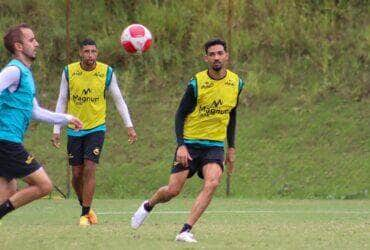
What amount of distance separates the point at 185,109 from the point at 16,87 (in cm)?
187

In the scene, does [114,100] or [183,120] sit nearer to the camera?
[183,120]

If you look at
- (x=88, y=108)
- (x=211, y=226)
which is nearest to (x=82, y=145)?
(x=88, y=108)

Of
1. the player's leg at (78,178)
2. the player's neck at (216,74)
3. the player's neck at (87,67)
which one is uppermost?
the player's neck at (216,74)

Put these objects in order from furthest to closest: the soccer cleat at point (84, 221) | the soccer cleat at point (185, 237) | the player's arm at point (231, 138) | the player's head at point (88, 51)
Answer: the player's head at point (88, 51) → the soccer cleat at point (84, 221) → the player's arm at point (231, 138) → the soccer cleat at point (185, 237)

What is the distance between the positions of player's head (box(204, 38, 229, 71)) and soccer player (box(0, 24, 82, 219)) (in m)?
1.68

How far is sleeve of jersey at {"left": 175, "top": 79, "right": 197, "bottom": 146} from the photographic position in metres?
10.5

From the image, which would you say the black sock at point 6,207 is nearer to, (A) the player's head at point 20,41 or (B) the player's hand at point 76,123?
(B) the player's hand at point 76,123

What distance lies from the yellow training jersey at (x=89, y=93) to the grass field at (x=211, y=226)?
49.5 inches

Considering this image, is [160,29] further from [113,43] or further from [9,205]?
[9,205]

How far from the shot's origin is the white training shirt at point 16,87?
9219mm

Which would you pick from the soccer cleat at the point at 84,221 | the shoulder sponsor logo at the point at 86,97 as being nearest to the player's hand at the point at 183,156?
the soccer cleat at the point at 84,221

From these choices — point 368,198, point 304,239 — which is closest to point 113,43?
point 368,198

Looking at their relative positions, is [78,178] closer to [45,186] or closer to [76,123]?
[45,186]

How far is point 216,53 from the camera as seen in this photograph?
10.3 metres
